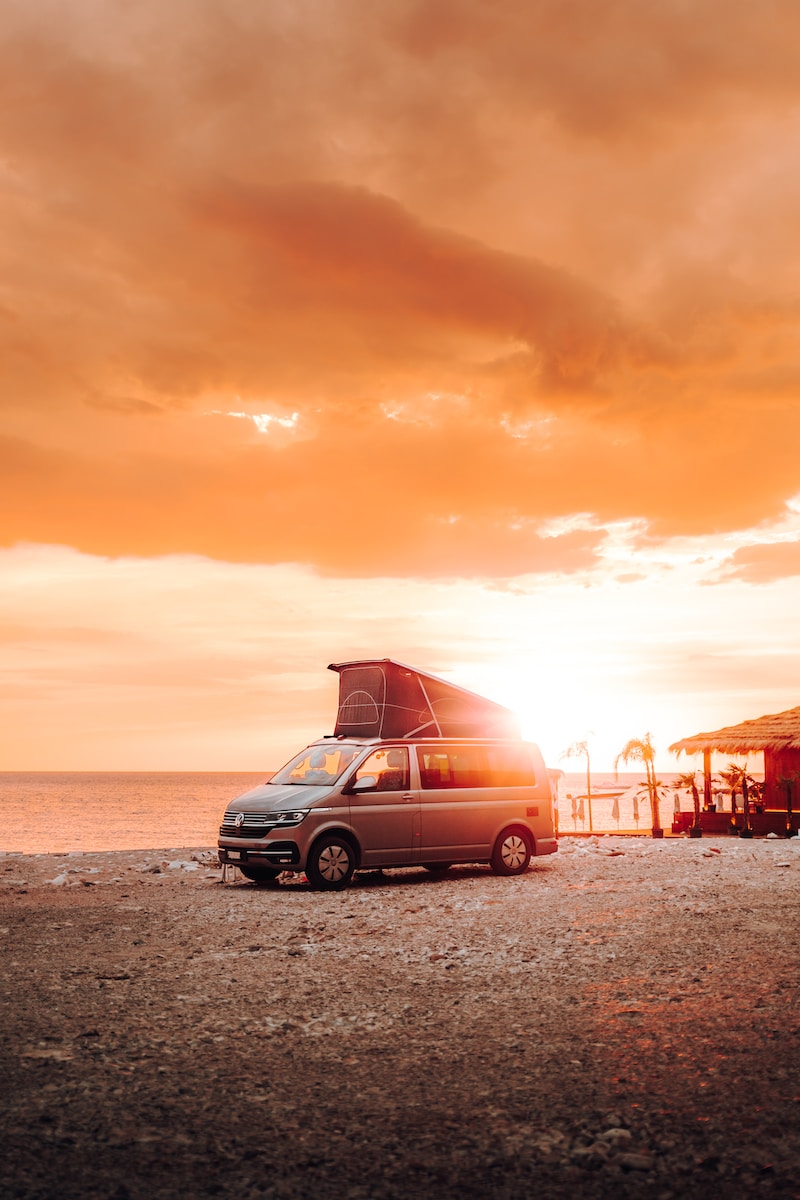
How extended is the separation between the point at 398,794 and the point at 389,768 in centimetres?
40

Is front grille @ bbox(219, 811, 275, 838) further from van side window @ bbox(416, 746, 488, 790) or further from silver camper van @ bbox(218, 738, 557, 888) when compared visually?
van side window @ bbox(416, 746, 488, 790)

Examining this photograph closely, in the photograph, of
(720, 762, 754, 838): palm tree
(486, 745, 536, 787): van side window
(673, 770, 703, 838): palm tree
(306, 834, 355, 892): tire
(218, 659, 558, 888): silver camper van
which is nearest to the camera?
(306, 834, 355, 892): tire

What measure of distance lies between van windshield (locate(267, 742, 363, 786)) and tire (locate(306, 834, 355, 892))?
0.89 m

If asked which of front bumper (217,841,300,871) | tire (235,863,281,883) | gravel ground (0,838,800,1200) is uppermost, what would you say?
front bumper (217,841,300,871)

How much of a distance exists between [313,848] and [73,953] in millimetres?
4852

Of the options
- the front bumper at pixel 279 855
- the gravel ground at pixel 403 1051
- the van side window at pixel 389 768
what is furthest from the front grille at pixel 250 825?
the gravel ground at pixel 403 1051

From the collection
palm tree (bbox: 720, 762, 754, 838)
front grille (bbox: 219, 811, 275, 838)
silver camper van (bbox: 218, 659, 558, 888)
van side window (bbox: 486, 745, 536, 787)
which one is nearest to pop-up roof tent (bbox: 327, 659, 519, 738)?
silver camper van (bbox: 218, 659, 558, 888)

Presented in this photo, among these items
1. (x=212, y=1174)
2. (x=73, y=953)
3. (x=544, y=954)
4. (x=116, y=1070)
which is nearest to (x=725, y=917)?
(x=544, y=954)

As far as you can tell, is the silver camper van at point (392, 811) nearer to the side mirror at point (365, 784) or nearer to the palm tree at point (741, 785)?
the side mirror at point (365, 784)

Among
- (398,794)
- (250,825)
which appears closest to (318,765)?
(398,794)

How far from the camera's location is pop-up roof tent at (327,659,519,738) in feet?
51.1

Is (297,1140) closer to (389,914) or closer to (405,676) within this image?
(389,914)

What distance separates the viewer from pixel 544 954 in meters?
8.74

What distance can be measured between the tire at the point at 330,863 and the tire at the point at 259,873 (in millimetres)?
560
